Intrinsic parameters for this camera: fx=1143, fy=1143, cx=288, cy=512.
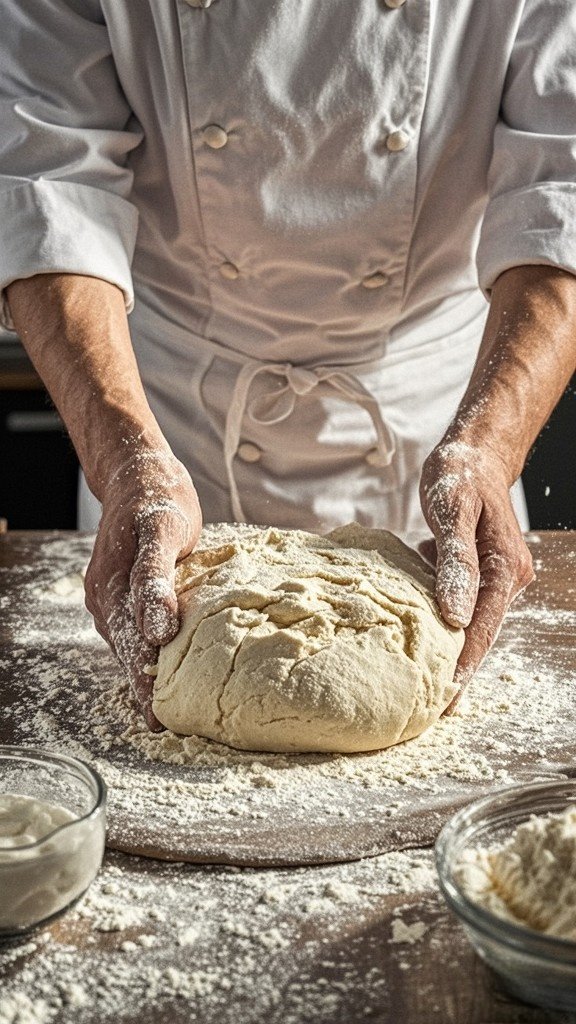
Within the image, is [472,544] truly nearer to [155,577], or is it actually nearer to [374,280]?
[155,577]

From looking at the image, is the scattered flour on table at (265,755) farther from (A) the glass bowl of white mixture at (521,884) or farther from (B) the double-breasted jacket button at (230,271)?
(B) the double-breasted jacket button at (230,271)

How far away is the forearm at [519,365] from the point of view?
70.2 inches

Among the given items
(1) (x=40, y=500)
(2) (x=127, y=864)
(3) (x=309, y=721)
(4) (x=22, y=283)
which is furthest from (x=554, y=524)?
(2) (x=127, y=864)

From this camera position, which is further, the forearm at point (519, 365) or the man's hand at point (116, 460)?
the forearm at point (519, 365)

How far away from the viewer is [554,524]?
367cm

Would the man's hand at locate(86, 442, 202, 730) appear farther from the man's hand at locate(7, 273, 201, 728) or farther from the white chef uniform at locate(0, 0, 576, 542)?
the white chef uniform at locate(0, 0, 576, 542)

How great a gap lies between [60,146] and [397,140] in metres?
0.57

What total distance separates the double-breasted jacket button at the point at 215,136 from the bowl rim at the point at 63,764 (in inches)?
45.8

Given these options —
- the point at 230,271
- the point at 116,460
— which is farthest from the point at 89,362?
the point at 230,271

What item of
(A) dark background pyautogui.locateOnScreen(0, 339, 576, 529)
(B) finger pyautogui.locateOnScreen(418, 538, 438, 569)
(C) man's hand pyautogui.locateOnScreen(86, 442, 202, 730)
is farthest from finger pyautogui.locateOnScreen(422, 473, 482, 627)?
(A) dark background pyautogui.locateOnScreen(0, 339, 576, 529)

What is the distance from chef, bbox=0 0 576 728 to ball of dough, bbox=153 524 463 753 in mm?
161

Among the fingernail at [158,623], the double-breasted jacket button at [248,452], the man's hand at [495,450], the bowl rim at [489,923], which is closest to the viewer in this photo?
the bowl rim at [489,923]

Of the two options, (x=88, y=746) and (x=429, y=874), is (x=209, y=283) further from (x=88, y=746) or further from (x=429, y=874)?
(x=429, y=874)

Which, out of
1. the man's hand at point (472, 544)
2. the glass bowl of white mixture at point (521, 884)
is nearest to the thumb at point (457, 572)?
the man's hand at point (472, 544)
